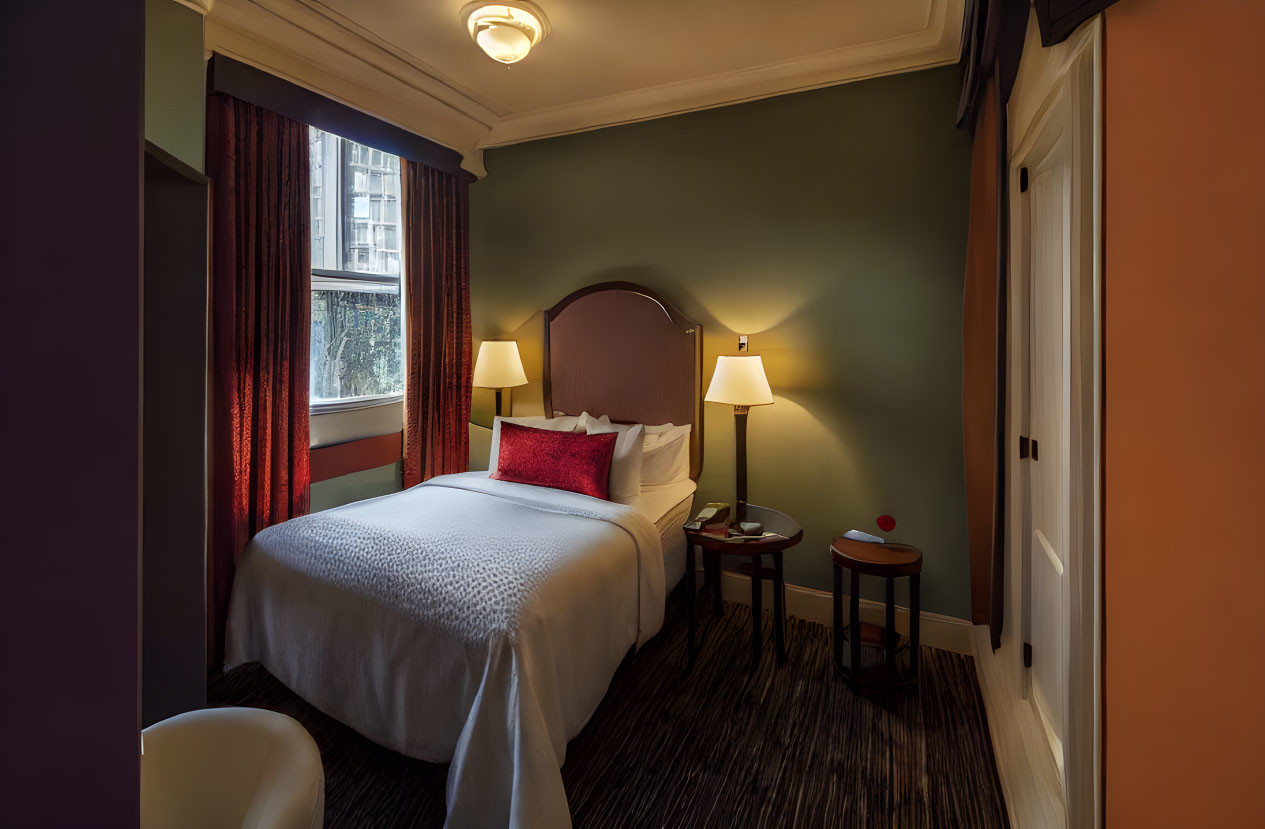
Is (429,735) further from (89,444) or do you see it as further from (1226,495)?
(1226,495)

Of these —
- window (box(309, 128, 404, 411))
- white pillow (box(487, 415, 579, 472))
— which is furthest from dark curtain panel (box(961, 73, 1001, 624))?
window (box(309, 128, 404, 411))

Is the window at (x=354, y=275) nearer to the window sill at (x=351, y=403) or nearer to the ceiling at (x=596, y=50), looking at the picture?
the window sill at (x=351, y=403)

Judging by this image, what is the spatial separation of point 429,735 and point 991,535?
7.21 feet

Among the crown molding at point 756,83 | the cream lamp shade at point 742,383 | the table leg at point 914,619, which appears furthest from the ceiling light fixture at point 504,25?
the table leg at point 914,619

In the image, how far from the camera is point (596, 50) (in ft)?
9.05

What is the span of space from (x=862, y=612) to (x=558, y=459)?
5.72 feet

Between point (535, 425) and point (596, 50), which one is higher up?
point (596, 50)

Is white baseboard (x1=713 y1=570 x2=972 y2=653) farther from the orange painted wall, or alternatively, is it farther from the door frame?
the orange painted wall

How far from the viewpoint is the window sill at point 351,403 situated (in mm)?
3116

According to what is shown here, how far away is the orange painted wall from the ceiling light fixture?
2.11m

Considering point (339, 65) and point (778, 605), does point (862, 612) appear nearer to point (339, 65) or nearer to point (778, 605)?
point (778, 605)

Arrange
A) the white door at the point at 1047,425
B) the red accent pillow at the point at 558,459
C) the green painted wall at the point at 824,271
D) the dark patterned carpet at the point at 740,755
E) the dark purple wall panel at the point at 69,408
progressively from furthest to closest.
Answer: the red accent pillow at the point at 558,459, the green painted wall at the point at 824,271, the dark patterned carpet at the point at 740,755, the white door at the point at 1047,425, the dark purple wall panel at the point at 69,408

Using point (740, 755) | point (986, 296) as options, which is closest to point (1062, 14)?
point (986, 296)

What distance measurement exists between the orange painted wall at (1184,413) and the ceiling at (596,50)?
178 centimetres
